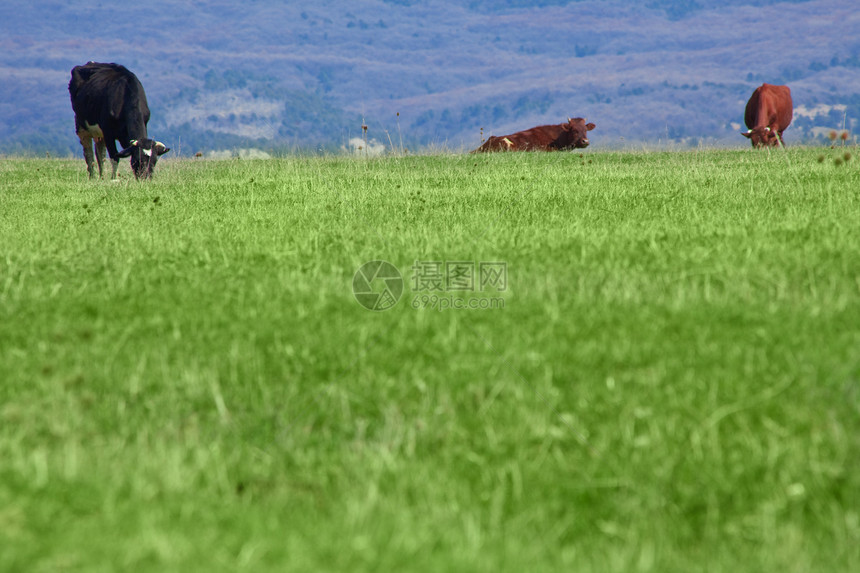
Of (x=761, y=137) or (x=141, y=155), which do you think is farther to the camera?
(x=761, y=137)

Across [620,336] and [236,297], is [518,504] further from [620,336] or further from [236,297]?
[236,297]

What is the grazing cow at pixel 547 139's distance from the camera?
30.0 meters

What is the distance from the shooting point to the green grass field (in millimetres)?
3316

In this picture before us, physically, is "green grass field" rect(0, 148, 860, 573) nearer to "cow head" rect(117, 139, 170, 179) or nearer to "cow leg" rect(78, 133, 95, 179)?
"cow head" rect(117, 139, 170, 179)

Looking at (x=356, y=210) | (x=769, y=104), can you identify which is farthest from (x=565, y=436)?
(x=769, y=104)

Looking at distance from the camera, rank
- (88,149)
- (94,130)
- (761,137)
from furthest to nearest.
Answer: (761,137)
(88,149)
(94,130)

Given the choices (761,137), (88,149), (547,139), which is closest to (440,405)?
(88,149)

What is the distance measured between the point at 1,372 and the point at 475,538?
141 inches

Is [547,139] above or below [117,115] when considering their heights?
below

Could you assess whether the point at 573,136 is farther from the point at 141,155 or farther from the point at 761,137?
the point at 141,155

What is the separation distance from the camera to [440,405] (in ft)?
15.3

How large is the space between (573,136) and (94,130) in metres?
16.6

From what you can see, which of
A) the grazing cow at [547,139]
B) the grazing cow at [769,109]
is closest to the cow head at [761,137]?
the grazing cow at [769,109]

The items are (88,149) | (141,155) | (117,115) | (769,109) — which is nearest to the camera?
(141,155)
